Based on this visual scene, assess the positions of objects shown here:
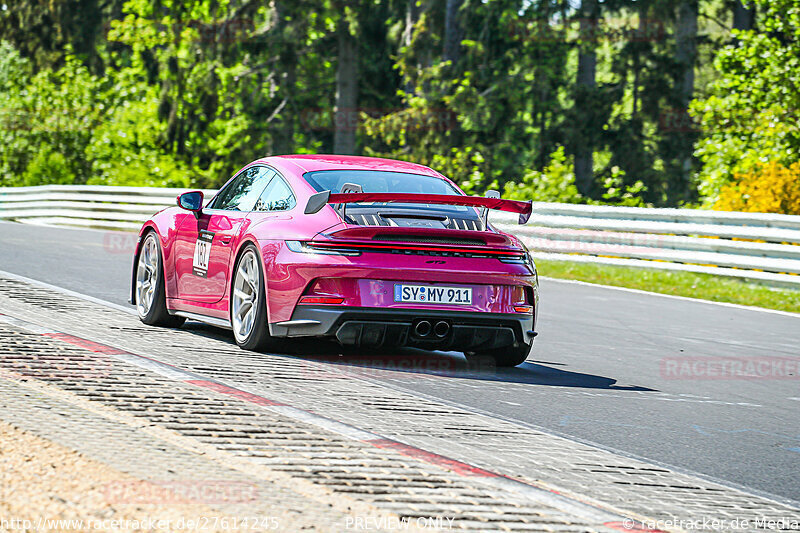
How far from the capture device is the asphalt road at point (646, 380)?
638cm

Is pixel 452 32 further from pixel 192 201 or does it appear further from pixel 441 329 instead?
pixel 441 329

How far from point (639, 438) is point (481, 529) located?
2481 millimetres

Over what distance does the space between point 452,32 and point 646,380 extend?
29.1 metres

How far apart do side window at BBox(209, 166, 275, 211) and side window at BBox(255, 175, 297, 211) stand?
110 mm

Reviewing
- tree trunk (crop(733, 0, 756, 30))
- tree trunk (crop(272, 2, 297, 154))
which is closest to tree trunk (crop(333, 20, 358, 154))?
tree trunk (crop(272, 2, 297, 154))

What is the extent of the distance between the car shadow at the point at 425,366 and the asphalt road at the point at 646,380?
0.05 feet

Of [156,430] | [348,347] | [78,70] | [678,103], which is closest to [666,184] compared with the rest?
[678,103]

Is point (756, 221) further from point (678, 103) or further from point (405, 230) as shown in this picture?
point (678, 103)

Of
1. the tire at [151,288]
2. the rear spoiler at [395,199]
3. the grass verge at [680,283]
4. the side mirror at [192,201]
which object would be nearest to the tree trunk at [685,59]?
the grass verge at [680,283]

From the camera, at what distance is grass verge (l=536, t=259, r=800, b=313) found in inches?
611

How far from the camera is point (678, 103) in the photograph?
123ft

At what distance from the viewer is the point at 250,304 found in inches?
337

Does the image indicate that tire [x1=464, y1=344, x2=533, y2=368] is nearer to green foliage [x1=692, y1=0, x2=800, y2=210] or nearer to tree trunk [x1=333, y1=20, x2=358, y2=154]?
green foliage [x1=692, y1=0, x2=800, y2=210]

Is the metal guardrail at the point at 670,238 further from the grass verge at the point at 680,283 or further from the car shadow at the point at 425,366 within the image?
the car shadow at the point at 425,366
